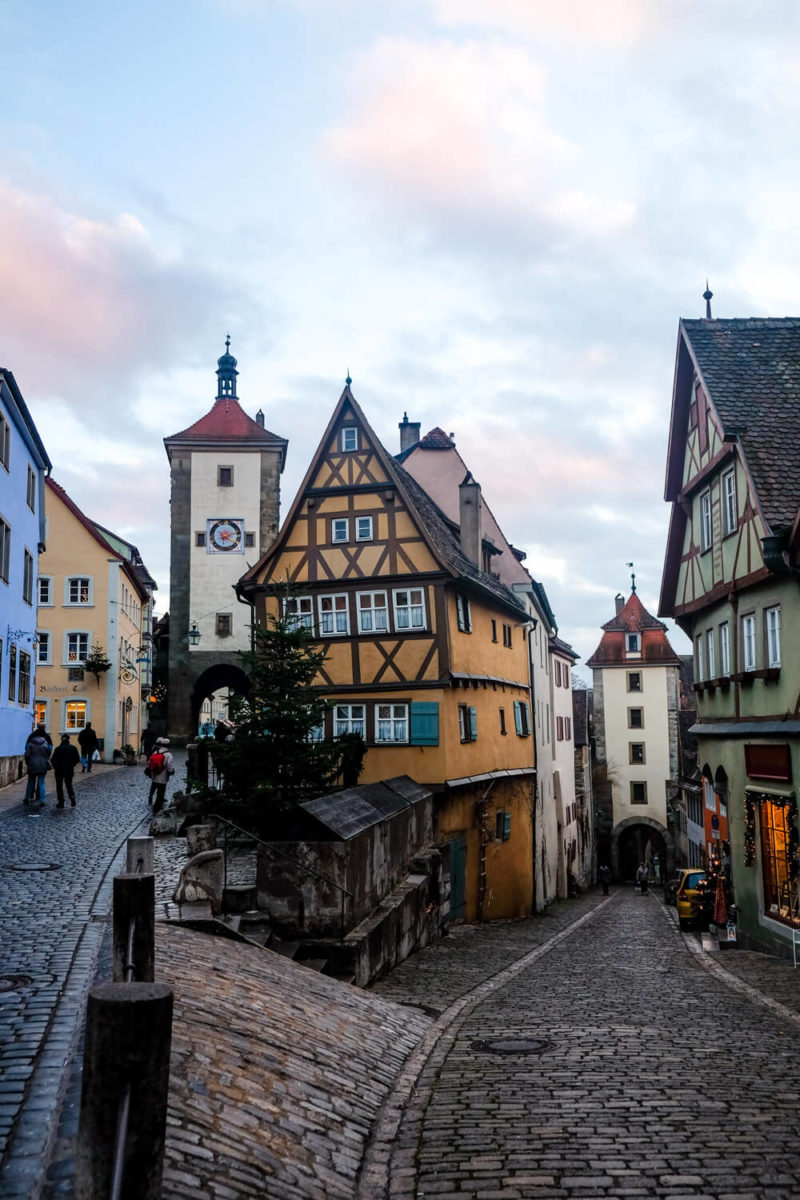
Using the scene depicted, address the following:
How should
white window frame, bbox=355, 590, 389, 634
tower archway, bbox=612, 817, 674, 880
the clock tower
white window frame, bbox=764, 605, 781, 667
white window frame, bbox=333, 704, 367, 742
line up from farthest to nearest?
tower archway, bbox=612, 817, 674, 880 → the clock tower → white window frame, bbox=355, 590, 389, 634 → white window frame, bbox=333, 704, 367, 742 → white window frame, bbox=764, 605, 781, 667

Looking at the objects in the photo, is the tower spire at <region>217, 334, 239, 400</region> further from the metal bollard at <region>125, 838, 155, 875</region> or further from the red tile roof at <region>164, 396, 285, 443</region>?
the metal bollard at <region>125, 838, 155, 875</region>

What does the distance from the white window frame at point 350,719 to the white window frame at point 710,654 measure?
837cm

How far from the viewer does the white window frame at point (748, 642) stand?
21719mm

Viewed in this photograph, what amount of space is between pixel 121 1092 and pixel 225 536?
50.4 meters

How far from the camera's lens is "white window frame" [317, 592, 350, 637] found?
2848 centimetres

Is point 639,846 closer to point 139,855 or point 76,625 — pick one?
point 76,625

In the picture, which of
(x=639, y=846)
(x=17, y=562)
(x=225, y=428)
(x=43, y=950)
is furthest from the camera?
(x=639, y=846)

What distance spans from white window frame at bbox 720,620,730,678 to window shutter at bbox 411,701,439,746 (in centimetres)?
677

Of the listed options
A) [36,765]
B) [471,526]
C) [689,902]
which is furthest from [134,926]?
[471,526]

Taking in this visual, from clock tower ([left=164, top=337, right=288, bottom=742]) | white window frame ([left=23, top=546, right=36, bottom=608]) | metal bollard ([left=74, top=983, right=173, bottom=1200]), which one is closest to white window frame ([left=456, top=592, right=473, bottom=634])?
white window frame ([left=23, top=546, right=36, bottom=608])

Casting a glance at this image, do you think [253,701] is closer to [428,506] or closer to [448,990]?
[448,990]

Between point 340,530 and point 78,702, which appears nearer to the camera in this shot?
point 340,530

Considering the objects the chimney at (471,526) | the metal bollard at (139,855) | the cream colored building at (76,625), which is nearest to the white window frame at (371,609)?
the chimney at (471,526)

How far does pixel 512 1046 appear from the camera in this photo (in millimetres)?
10883
